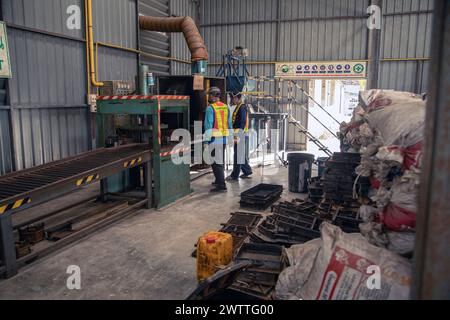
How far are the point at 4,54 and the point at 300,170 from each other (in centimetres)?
555

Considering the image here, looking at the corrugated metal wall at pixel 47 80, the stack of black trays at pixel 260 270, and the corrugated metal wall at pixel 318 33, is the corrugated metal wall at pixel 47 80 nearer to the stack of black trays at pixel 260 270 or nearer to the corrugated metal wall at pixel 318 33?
the corrugated metal wall at pixel 318 33

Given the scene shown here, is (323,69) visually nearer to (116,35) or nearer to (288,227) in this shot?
(116,35)

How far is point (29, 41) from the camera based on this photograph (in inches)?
258

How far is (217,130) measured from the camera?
6836 mm

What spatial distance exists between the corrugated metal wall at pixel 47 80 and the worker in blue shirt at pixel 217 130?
3029mm

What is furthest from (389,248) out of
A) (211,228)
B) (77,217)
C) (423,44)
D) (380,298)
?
(423,44)

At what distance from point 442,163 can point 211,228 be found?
145 inches

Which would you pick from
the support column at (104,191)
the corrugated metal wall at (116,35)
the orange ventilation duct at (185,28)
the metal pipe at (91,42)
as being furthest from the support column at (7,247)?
the orange ventilation duct at (185,28)

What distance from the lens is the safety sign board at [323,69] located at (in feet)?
40.3

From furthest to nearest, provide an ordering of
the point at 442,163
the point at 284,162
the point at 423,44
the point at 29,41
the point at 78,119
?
the point at 423,44
the point at 284,162
the point at 78,119
the point at 29,41
the point at 442,163

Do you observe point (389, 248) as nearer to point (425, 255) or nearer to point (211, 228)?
point (425, 255)

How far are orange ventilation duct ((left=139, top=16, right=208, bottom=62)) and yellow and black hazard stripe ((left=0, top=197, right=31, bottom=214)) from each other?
628 cm

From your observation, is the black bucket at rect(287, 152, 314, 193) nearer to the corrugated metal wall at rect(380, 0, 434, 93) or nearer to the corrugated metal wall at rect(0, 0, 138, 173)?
the corrugated metal wall at rect(0, 0, 138, 173)

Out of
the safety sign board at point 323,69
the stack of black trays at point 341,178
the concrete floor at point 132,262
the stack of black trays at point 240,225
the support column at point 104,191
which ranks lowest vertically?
the concrete floor at point 132,262
